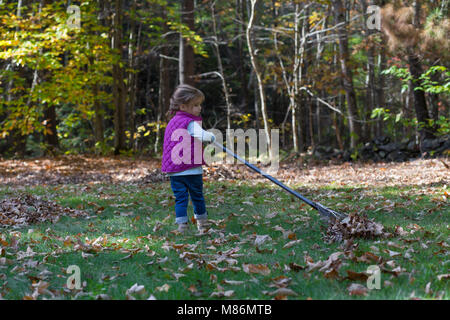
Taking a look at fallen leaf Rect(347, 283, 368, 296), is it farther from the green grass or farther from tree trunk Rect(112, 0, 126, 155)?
tree trunk Rect(112, 0, 126, 155)

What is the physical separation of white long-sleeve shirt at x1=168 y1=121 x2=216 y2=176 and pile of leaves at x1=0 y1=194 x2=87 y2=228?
2296 millimetres

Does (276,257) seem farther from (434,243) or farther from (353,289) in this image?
(434,243)

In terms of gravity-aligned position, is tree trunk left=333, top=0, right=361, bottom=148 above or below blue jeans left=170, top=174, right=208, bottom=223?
above

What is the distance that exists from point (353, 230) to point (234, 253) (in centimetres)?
128

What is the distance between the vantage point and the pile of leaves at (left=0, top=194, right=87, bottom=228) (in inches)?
253

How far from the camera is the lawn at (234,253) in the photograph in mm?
3496

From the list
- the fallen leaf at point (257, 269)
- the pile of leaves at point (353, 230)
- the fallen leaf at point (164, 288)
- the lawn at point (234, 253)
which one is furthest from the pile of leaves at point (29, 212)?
the pile of leaves at point (353, 230)

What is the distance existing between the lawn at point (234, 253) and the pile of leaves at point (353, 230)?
0.34 ft

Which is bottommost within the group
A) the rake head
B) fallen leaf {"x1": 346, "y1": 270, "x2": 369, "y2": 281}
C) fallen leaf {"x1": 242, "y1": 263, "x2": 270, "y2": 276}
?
fallen leaf {"x1": 242, "y1": 263, "x2": 270, "y2": 276}

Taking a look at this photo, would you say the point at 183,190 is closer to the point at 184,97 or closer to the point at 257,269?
the point at 184,97

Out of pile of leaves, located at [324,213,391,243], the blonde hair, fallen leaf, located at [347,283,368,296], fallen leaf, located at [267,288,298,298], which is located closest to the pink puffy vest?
the blonde hair
